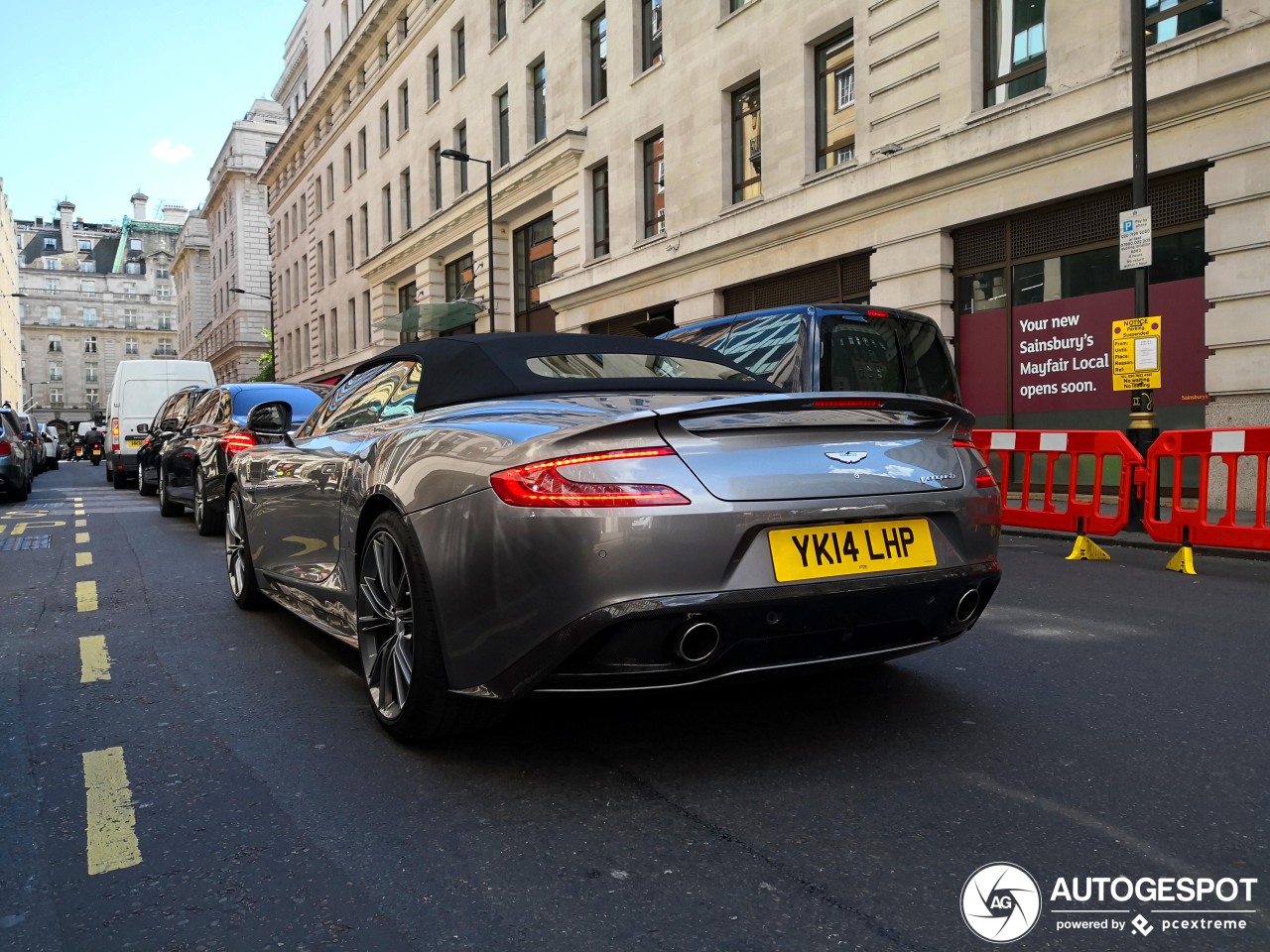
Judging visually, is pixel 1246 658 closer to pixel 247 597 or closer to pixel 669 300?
pixel 247 597

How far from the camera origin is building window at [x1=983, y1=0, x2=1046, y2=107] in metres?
13.7

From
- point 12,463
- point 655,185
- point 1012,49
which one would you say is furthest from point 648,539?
point 655,185

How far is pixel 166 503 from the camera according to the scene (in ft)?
41.4

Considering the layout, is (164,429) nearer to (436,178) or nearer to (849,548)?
(849,548)

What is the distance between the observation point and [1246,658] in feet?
15.0

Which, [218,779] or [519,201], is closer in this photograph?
[218,779]

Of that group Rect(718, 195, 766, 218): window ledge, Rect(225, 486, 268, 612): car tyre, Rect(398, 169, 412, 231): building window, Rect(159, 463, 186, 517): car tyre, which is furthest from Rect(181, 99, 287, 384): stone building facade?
Rect(225, 486, 268, 612): car tyre

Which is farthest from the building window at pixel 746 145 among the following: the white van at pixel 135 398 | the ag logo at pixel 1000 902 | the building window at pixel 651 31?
the ag logo at pixel 1000 902

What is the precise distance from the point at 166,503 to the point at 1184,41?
13.0 meters

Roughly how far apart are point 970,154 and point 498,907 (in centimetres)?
1382

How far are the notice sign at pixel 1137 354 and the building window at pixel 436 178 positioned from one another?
2617 cm

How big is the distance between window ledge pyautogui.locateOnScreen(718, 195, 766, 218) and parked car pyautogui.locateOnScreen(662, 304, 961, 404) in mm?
10119

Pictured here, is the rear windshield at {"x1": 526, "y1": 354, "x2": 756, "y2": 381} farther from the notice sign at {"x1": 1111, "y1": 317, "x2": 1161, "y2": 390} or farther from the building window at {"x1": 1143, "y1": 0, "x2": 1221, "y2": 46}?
the building window at {"x1": 1143, "y1": 0, "x2": 1221, "y2": 46}

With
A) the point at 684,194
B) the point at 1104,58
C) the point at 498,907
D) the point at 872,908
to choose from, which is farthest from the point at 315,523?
the point at 684,194
